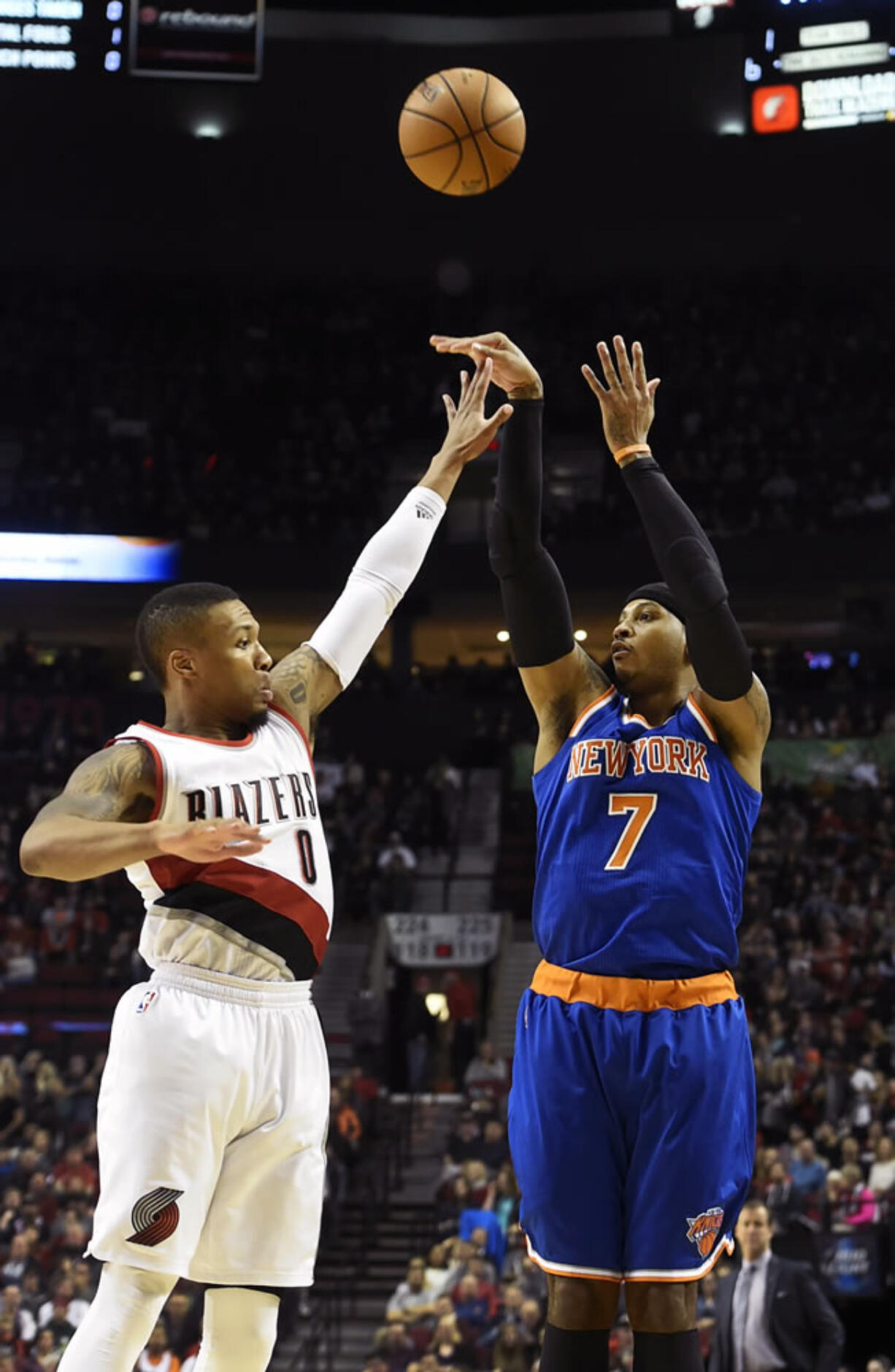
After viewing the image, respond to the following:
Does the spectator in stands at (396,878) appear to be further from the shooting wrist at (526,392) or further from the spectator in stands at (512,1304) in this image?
the shooting wrist at (526,392)

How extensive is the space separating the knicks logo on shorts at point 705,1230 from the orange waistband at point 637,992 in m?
0.52

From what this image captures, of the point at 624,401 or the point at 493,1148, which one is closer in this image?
the point at 624,401

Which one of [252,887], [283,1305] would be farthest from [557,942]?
[283,1305]

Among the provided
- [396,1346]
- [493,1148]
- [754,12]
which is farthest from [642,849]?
[754,12]

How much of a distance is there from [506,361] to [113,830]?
208cm

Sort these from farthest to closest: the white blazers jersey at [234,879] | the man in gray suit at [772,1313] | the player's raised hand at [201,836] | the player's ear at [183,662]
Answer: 1. the man in gray suit at [772,1313]
2. the player's ear at [183,662]
3. the white blazers jersey at [234,879]
4. the player's raised hand at [201,836]

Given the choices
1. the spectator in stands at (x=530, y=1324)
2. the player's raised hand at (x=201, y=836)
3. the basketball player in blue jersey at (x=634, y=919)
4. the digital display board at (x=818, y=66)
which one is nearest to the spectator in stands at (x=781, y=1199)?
the spectator in stands at (x=530, y=1324)

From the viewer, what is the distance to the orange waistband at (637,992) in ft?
14.1

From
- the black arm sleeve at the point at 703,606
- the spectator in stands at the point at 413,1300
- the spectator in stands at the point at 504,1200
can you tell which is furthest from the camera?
the spectator in stands at the point at 504,1200

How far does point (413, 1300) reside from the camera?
12359 millimetres

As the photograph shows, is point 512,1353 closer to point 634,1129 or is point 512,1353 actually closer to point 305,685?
point 634,1129

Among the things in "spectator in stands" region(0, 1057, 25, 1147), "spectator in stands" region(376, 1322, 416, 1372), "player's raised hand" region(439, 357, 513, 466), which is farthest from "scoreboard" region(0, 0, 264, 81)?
"player's raised hand" region(439, 357, 513, 466)

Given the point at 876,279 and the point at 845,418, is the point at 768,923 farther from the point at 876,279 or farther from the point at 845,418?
the point at 876,279

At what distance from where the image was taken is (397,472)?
27.1 m
